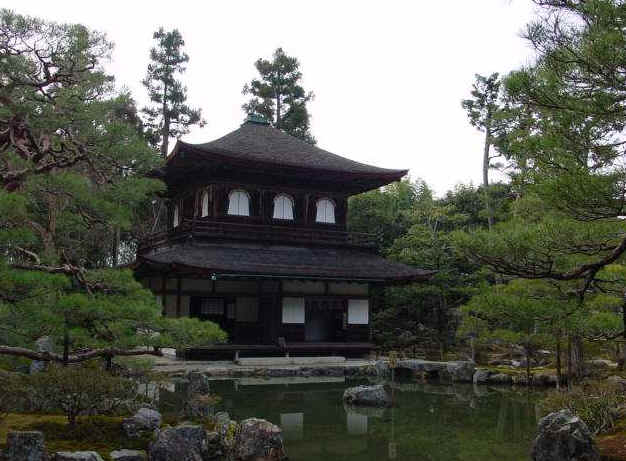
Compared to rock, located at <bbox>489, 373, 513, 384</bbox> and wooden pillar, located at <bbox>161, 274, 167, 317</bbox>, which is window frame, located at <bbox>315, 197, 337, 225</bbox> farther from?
rock, located at <bbox>489, 373, 513, 384</bbox>

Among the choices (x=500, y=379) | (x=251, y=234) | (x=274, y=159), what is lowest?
(x=500, y=379)

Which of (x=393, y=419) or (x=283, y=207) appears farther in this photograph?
(x=283, y=207)

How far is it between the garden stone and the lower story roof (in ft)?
36.8

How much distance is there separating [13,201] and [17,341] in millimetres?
2534

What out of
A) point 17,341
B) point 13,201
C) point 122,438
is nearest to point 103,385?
point 122,438

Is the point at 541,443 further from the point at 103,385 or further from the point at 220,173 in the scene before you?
the point at 220,173

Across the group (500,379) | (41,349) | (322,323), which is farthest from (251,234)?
(41,349)

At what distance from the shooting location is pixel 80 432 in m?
7.79

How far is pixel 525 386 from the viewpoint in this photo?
17.7 m

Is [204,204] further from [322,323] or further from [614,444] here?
[614,444]

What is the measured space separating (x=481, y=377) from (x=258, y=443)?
12107 mm

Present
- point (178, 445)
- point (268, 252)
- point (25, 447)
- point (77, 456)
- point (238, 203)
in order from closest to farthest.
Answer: point (25, 447) < point (77, 456) < point (178, 445) < point (268, 252) < point (238, 203)

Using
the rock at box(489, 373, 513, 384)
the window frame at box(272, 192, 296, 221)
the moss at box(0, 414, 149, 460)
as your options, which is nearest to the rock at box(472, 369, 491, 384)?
the rock at box(489, 373, 513, 384)

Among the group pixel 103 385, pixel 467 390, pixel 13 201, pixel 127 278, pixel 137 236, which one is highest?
pixel 137 236
